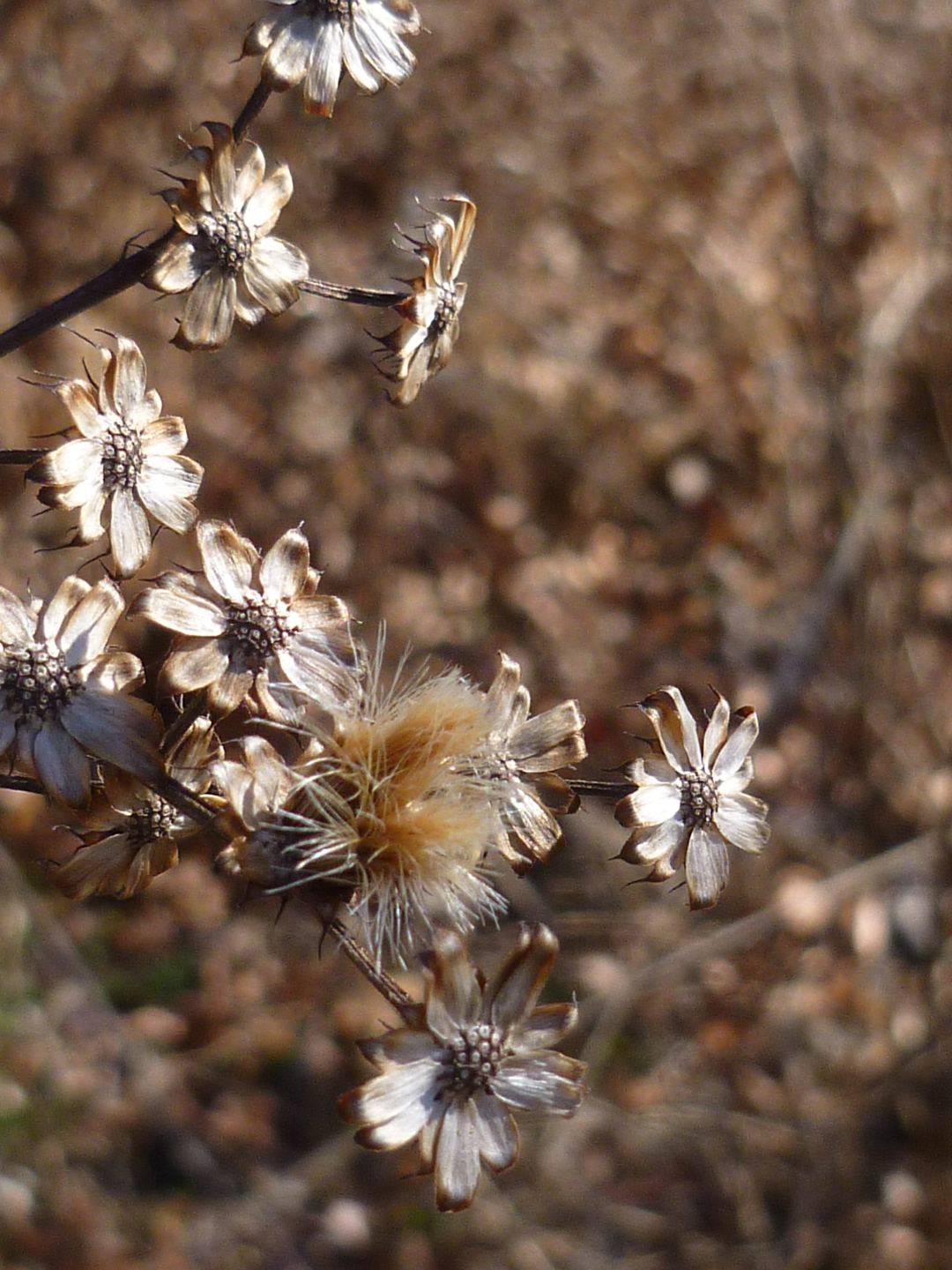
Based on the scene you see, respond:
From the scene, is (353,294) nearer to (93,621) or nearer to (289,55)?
(289,55)

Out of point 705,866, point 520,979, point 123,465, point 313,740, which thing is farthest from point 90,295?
point 705,866

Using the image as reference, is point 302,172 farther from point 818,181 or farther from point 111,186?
point 818,181

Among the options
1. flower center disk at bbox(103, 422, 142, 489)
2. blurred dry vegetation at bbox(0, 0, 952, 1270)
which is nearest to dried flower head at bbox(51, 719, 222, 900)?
flower center disk at bbox(103, 422, 142, 489)

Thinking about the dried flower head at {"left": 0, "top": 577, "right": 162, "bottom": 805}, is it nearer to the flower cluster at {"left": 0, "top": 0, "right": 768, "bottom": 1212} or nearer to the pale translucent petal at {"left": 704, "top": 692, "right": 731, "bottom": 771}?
the flower cluster at {"left": 0, "top": 0, "right": 768, "bottom": 1212}

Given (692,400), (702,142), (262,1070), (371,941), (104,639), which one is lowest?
(262,1070)

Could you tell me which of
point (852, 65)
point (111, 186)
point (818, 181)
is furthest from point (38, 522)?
point (852, 65)

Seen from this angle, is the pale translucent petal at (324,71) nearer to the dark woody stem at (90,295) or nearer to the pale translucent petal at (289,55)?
the pale translucent petal at (289,55)
